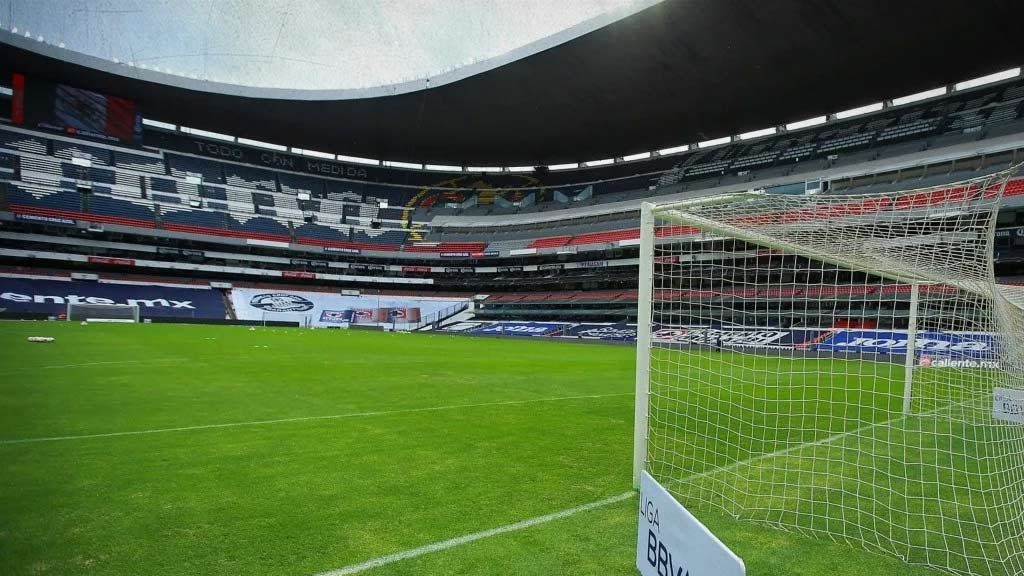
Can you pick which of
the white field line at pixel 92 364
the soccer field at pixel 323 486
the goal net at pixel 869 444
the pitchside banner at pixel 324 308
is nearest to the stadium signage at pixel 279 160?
the pitchside banner at pixel 324 308

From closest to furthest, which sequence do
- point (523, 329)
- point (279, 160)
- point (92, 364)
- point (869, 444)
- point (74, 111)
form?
point (869, 444)
point (92, 364)
point (523, 329)
point (74, 111)
point (279, 160)

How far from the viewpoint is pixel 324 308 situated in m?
46.6

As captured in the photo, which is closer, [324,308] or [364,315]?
[324,308]

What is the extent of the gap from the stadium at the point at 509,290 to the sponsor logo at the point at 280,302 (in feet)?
0.89

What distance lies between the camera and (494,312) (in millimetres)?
46719

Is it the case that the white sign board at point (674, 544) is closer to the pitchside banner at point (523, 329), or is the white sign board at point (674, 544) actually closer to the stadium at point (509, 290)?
the stadium at point (509, 290)

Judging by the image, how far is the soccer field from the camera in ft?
9.70

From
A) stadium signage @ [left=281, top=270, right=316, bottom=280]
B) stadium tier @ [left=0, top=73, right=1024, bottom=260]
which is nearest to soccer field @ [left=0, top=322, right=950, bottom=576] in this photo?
stadium tier @ [left=0, top=73, right=1024, bottom=260]

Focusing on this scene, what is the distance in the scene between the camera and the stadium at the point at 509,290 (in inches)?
139

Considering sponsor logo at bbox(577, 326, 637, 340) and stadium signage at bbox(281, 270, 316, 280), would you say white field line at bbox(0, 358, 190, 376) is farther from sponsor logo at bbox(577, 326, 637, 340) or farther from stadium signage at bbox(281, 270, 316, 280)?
stadium signage at bbox(281, 270, 316, 280)

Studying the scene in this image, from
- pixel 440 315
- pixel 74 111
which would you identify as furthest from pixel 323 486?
pixel 74 111

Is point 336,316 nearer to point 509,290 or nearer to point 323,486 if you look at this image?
point 509,290

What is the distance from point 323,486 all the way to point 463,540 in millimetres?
1502

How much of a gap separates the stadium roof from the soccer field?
959 inches
